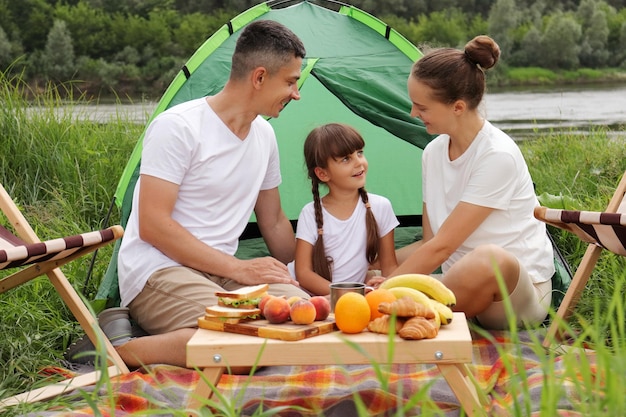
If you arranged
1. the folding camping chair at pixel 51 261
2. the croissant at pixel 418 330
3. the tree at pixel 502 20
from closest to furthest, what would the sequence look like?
the croissant at pixel 418 330 → the folding camping chair at pixel 51 261 → the tree at pixel 502 20

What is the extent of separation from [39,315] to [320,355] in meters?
1.46

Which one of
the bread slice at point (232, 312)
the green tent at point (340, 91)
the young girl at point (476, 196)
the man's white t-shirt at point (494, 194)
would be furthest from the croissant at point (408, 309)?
the green tent at point (340, 91)

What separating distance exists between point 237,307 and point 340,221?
1.09 meters

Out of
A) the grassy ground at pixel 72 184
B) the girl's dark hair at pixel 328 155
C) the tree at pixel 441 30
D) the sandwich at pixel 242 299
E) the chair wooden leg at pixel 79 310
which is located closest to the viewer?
the sandwich at pixel 242 299

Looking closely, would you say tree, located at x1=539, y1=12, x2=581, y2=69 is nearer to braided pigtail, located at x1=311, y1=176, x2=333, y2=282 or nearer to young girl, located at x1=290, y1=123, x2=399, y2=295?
young girl, located at x1=290, y1=123, x2=399, y2=295

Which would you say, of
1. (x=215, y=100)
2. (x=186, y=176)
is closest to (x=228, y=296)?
(x=186, y=176)

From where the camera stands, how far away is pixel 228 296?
95.0 inches

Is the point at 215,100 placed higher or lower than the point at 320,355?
higher

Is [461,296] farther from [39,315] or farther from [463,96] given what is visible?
[39,315]

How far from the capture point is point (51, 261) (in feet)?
9.18

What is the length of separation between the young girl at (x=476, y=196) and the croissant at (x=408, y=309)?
63 cm

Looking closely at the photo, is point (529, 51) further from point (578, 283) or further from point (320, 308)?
point (320, 308)

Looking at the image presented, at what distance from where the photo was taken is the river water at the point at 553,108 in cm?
1053

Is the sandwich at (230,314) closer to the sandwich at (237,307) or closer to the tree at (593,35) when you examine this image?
the sandwich at (237,307)
